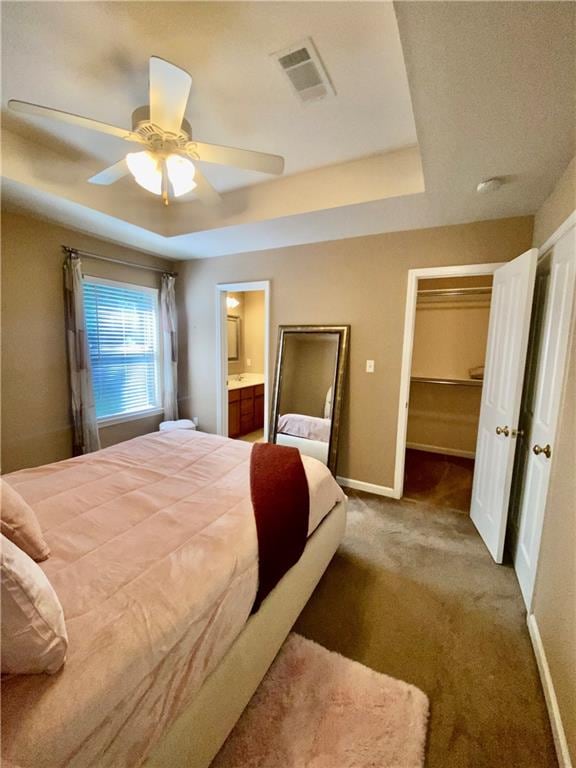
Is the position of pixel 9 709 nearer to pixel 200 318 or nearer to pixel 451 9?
pixel 451 9

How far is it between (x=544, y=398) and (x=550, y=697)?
138 centimetres

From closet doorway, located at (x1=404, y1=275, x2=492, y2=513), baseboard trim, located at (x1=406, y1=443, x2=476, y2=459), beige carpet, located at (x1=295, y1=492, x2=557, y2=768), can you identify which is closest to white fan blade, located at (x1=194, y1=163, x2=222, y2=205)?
beige carpet, located at (x1=295, y1=492, x2=557, y2=768)

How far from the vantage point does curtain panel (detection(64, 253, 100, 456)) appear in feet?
9.61

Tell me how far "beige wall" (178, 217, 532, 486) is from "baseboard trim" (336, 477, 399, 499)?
0.05 m

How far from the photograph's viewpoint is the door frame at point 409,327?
255 centimetres

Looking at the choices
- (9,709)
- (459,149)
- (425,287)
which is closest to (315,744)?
(9,709)

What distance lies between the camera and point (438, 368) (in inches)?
162

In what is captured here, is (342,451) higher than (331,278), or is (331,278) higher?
(331,278)

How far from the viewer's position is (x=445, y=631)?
1624mm

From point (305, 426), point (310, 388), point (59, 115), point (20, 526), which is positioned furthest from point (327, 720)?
point (59, 115)

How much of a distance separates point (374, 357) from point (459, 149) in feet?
5.55

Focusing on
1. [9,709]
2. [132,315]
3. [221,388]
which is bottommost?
[9,709]

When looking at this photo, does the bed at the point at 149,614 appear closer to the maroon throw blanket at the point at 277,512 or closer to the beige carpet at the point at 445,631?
the maroon throw blanket at the point at 277,512

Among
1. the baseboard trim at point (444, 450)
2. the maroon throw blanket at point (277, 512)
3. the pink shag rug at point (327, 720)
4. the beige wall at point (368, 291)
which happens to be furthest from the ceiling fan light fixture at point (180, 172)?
the baseboard trim at point (444, 450)
